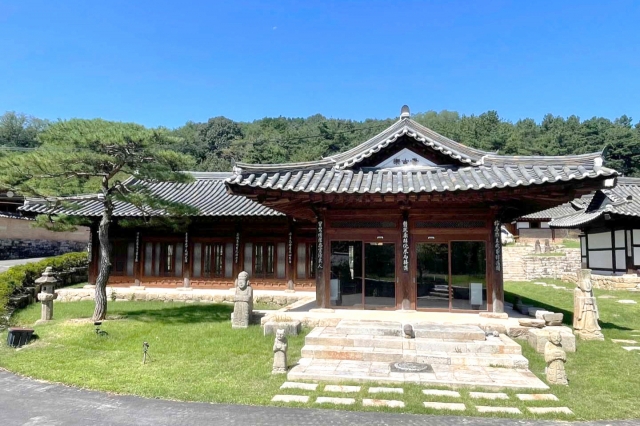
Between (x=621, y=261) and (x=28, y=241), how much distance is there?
46007 millimetres

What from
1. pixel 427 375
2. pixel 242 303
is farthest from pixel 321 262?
pixel 427 375

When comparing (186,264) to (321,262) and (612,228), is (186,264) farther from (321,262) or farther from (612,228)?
(612,228)

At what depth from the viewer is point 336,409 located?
22.6ft

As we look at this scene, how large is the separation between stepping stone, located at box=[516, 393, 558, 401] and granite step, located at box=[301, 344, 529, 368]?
4.67 feet

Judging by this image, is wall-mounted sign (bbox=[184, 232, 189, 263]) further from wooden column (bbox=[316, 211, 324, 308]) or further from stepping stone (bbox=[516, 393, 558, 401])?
stepping stone (bbox=[516, 393, 558, 401])

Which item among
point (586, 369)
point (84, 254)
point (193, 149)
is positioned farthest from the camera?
point (193, 149)

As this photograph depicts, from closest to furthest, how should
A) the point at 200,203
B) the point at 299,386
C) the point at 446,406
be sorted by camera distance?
the point at 446,406
the point at 299,386
the point at 200,203

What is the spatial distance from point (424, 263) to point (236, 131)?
→ 115m

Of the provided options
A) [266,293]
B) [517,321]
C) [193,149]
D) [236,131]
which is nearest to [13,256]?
[266,293]

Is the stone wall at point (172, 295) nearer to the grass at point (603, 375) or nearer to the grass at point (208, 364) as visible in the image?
the grass at point (208, 364)

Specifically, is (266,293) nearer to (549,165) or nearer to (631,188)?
(549,165)

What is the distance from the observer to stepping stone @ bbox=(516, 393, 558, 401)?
728cm

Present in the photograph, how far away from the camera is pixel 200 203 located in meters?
21.3

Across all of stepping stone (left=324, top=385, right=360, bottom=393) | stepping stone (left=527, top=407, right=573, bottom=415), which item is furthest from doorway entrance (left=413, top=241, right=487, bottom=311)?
stepping stone (left=527, top=407, right=573, bottom=415)
